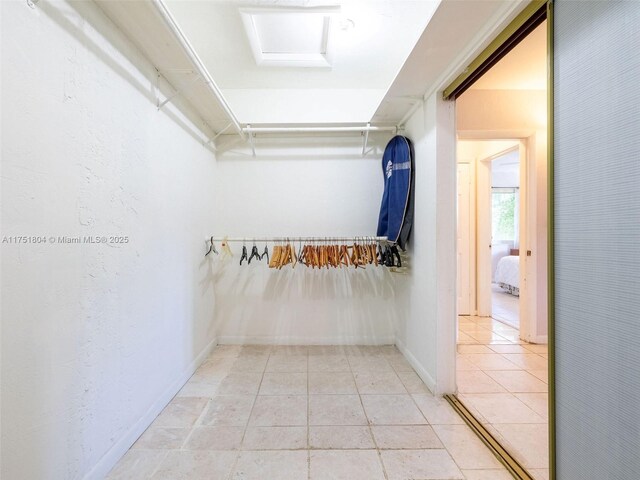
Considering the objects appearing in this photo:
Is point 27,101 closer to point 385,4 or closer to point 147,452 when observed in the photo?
point 147,452

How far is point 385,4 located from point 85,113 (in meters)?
1.96

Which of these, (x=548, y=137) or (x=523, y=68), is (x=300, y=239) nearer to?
(x=548, y=137)

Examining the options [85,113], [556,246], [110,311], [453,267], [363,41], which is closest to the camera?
[556,246]

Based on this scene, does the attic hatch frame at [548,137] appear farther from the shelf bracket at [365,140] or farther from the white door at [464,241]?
the white door at [464,241]

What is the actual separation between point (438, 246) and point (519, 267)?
2.18 m

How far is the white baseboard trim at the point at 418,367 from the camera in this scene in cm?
203

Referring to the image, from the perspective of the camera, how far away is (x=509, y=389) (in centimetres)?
207

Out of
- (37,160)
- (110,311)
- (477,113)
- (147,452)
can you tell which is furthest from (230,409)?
(477,113)

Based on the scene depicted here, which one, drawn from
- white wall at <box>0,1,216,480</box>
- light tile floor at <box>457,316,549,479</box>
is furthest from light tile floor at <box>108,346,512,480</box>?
white wall at <box>0,1,216,480</box>

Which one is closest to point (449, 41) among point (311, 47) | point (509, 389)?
point (311, 47)

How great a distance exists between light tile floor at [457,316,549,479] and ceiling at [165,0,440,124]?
2.42 metres

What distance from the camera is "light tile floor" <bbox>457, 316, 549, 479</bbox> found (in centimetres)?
152

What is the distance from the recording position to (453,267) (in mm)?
1945

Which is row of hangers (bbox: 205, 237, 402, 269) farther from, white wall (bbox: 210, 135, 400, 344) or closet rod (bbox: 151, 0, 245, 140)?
closet rod (bbox: 151, 0, 245, 140)
